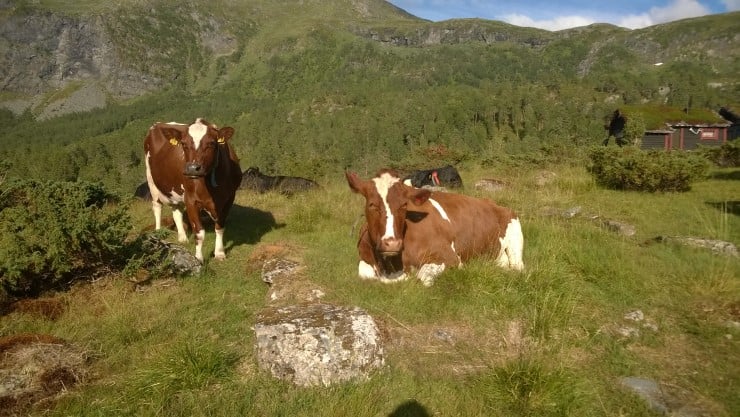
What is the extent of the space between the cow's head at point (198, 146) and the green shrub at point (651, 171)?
1298 centimetres

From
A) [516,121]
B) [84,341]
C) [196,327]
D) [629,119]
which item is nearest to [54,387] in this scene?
[84,341]

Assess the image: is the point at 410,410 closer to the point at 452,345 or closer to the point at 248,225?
the point at 452,345

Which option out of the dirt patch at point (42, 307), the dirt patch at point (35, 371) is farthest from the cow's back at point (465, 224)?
the dirt patch at point (42, 307)

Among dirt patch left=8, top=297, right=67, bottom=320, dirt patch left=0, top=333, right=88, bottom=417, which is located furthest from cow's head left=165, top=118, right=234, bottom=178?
dirt patch left=0, top=333, right=88, bottom=417

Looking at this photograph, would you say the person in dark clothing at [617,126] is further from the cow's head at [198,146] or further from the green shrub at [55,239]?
the green shrub at [55,239]

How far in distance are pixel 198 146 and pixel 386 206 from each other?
3.90m

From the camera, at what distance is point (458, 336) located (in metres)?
5.04

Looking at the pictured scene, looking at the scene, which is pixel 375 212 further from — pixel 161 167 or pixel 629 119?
pixel 629 119

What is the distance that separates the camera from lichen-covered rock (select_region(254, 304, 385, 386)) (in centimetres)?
410

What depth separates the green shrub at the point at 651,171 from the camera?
46.8 ft

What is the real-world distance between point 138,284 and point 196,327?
178 cm

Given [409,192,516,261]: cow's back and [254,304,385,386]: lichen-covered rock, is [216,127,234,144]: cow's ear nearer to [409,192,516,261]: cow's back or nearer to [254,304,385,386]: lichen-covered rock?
[409,192,516,261]: cow's back

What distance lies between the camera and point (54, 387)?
3902 millimetres

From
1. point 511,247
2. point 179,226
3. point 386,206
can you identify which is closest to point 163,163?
point 179,226
